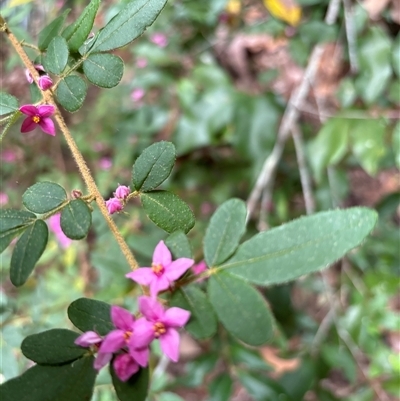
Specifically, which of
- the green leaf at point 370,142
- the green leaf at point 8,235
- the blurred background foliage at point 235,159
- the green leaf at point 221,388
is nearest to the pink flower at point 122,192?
the green leaf at point 8,235

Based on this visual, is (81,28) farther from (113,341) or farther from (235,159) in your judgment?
(235,159)

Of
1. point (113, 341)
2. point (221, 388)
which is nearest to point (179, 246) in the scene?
point (113, 341)

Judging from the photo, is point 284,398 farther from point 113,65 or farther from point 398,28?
point 398,28

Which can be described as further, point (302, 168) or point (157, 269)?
point (302, 168)

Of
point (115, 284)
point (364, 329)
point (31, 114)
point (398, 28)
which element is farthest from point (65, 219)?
point (398, 28)

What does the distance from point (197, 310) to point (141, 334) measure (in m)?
0.09

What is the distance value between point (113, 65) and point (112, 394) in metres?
0.60

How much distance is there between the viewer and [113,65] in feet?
1.55

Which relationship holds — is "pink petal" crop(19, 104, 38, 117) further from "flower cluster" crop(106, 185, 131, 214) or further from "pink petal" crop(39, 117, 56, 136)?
"flower cluster" crop(106, 185, 131, 214)

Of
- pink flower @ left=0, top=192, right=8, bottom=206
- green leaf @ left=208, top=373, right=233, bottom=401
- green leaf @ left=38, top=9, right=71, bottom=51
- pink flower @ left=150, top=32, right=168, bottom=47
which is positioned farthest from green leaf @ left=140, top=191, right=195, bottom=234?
pink flower @ left=150, top=32, right=168, bottom=47

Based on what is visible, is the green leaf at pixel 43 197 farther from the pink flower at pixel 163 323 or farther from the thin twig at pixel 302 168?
the thin twig at pixel 302 168

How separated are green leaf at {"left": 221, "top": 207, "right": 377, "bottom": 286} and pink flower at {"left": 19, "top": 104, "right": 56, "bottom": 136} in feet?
0.87

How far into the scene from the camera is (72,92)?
482 millimetres

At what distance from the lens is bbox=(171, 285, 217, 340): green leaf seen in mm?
497
